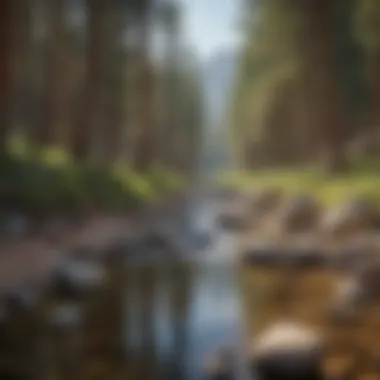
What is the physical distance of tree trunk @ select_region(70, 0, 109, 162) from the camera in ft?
5.06

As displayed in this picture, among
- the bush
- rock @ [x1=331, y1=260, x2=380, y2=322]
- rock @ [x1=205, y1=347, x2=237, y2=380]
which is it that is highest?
the bush

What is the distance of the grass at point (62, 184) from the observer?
5.00 ft

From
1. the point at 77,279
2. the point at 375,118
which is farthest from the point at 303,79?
the point at 77,279

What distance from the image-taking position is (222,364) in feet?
4.49

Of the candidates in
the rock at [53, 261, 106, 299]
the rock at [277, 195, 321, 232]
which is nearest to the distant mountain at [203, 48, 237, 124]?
the rock at [277, 195, 321, 232]

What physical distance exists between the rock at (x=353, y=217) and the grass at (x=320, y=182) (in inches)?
0.5

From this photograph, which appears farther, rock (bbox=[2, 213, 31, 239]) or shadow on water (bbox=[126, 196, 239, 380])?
rock (bbox=[2, 213, 31, 239])

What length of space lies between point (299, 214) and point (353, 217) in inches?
4.1

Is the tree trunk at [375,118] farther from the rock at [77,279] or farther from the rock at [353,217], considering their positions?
the rock at [77,279]

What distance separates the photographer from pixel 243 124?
146 cm

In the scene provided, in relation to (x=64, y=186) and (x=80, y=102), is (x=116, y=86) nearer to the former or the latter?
(x=80, y=102)

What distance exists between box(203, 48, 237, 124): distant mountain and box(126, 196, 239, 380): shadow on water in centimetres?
20

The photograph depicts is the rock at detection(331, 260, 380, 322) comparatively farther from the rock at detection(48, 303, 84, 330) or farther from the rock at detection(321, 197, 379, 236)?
the rock at detection(48, 303, 84, 330)

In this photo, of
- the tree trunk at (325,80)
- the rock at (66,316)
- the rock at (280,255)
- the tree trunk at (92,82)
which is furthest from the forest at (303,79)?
the rock at (66,316)
